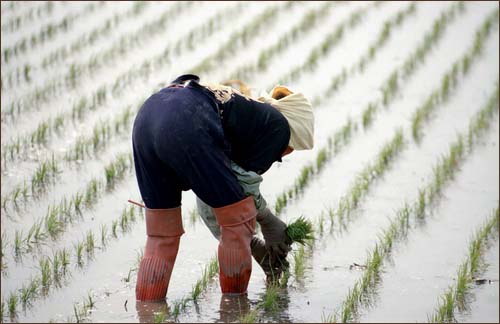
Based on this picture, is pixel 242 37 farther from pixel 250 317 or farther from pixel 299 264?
pixel 250 317

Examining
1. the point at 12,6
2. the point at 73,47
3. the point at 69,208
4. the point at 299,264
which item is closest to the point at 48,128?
the point at 69,208

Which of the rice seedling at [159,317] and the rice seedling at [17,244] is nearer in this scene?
the rice seedling at [159,317]

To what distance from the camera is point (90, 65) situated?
27.0ft

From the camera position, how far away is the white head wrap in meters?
3.87

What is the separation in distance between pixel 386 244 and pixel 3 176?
2.25m

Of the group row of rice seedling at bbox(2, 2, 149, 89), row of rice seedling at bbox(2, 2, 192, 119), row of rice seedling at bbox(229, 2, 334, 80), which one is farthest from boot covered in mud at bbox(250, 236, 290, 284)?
row of rice seedling at bbox(229, 2, 334, 80)

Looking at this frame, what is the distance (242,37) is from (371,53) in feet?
4.48

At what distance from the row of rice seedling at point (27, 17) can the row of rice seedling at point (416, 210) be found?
14.7 feet

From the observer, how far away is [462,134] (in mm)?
6770

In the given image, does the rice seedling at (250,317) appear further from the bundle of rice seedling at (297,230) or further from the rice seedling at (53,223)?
the rice seedling at (53,223)

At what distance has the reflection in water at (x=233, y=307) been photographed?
145 inches

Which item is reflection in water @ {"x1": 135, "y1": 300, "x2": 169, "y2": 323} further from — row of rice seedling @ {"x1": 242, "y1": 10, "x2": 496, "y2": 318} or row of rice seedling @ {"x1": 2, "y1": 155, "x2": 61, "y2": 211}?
row of rice seedling @ {"x1": 2, "y1": 155, "x2": 61, "y2": 211}

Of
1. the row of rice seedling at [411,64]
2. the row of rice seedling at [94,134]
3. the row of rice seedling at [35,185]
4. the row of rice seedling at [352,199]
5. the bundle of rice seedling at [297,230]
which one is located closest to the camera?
the bundle of rice seedling at [297,230]

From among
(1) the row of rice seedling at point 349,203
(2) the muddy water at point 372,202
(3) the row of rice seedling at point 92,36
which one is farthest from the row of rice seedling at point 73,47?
(1) the row of rice seedling at point 349,203
